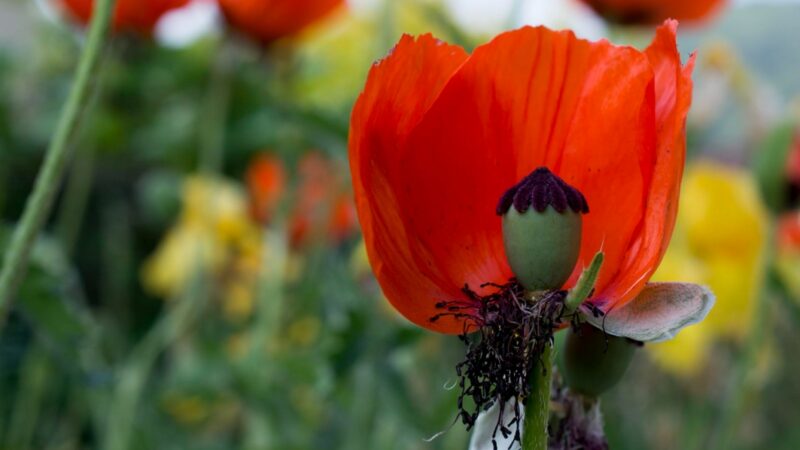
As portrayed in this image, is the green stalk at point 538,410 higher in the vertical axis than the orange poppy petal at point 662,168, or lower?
lower

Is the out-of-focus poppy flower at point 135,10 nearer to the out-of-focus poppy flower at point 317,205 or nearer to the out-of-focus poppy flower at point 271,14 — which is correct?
the out-of-focus poppy flower at point 271,14

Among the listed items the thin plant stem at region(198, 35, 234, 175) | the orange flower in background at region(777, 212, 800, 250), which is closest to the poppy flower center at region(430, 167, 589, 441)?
the thin plant stem at region(198, 35, 234, 175)

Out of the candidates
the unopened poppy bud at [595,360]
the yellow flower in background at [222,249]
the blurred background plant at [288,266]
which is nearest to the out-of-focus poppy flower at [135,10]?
the blurred background plant at [288,266]

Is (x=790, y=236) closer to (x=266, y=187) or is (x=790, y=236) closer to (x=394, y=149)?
(x=266, y=187)

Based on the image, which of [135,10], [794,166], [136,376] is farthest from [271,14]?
[794,166]

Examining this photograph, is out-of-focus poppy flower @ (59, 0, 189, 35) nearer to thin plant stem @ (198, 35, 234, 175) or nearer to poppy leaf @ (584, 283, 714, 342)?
thin plant stem @ (198, 35, 234, 175)

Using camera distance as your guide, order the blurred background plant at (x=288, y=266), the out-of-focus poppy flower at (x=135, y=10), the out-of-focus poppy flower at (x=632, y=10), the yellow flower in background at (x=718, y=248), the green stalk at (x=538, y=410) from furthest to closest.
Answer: the yellow flower in background at (x=718, y=248), the out-of-focus poppy flower at (x=135, y=10), the out-of-focus poppy flower at (x=632, y=10), the blurred background plant at (x=288, y=266), the green stalk at (x=538, y=410)
